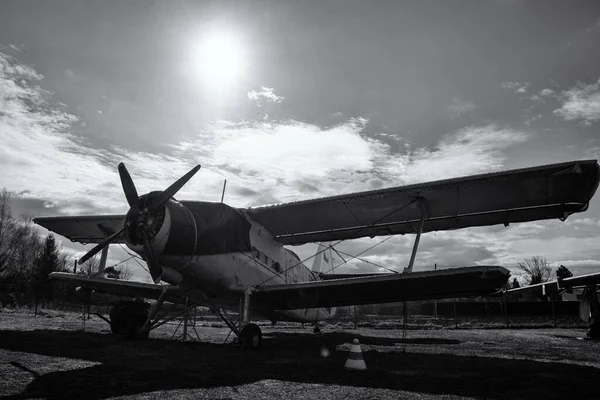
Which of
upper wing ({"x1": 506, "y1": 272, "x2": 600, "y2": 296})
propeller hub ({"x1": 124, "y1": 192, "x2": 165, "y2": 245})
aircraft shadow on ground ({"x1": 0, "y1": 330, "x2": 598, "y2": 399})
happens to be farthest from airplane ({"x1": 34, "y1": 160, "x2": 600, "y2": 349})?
upper wing ({"x1": 506, "y1": 272, "x2": 600, "y2": 296})

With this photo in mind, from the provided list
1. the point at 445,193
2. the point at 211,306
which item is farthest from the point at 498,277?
the point at 211,306

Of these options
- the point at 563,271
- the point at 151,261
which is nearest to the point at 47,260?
the point at 151,261

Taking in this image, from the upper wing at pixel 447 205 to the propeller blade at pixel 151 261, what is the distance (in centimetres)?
369

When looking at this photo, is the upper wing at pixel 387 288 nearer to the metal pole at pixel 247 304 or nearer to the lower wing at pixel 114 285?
the metal pole at pixel 247 304

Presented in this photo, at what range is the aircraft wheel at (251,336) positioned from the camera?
9438mm

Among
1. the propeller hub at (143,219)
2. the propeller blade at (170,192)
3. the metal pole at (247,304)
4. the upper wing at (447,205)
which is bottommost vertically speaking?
the metal pole at (247,304)

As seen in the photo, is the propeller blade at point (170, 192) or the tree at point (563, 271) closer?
the propeller blade at point (170, 192)

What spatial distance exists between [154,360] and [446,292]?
712 centimetres

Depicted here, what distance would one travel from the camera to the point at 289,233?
44.5 feet

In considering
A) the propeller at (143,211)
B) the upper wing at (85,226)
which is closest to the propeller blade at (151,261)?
the propeller at (143,211)

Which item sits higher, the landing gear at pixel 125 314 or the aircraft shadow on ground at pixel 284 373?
the landing gear at pixel 125 314

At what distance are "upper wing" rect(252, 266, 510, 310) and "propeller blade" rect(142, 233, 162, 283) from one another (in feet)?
9.61

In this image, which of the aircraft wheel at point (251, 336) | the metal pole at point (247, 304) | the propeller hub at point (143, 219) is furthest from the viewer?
A: the metal pole at point (247, 304)

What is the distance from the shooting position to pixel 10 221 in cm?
4762
